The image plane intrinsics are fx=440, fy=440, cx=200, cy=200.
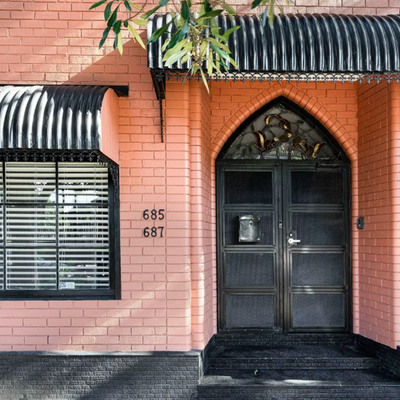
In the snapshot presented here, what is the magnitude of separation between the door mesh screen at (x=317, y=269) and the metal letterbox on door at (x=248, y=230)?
0.56 meters

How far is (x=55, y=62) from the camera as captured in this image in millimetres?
4543

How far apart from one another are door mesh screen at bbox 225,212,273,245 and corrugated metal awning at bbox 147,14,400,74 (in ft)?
6.88

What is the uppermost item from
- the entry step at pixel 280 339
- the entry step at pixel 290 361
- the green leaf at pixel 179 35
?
the green leaf at pixel 179 35

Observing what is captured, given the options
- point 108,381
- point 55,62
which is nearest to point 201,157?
point 55,62

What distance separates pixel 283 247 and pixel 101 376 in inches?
103

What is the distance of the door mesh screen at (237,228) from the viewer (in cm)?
558

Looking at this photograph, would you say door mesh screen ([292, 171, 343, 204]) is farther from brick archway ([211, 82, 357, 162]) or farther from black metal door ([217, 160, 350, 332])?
brick archway ([211, 82, 357, 162])

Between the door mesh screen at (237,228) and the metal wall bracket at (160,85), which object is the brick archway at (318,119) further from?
the metal wall bracket at (160,85)

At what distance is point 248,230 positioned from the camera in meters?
5.52

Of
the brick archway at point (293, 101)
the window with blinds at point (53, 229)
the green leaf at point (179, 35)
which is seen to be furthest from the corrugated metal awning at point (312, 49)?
the window with blinds at point (53, 229)

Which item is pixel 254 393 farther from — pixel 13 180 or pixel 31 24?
pixel 31 24

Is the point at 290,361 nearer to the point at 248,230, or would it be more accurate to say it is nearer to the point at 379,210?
the point at 248,230

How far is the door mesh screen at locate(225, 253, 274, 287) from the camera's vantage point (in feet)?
18.2

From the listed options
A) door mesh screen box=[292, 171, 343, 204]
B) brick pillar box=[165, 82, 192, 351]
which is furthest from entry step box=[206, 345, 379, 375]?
A: door mesh screen box=[292, 171, 343, 204]
